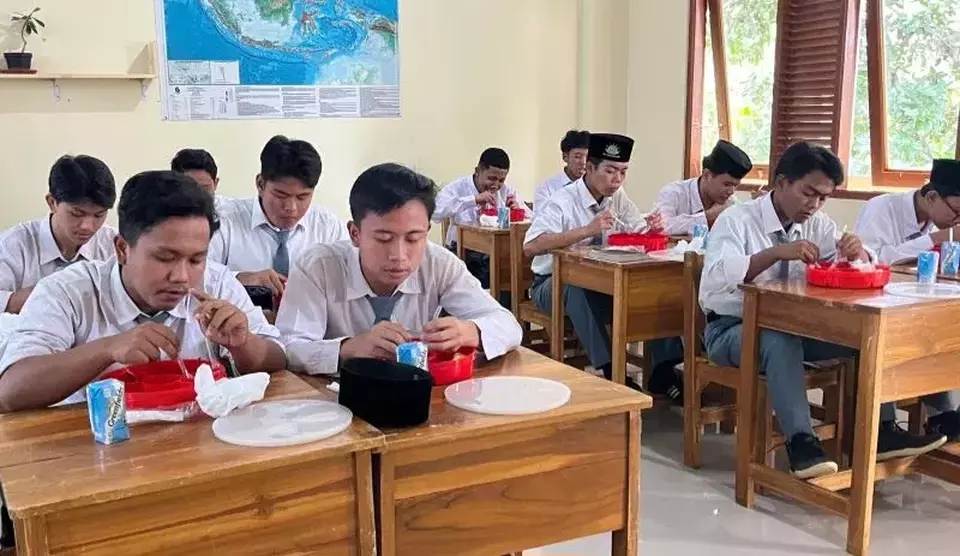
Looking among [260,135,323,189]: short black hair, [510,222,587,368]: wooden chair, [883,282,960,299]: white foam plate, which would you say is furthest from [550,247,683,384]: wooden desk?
[260,135,323,189]: short black hair

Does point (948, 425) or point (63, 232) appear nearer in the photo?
point (63, 232)

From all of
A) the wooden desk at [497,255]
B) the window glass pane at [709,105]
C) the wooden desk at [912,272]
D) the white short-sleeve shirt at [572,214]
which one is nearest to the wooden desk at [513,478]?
the wooden desk at [912,272]

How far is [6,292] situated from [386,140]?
3281 millimetres

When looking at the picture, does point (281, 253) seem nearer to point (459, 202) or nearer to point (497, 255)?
point (497, 255)

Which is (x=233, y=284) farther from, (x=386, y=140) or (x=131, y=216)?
(x=386, y=140)

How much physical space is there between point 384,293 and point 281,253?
4.72 ft

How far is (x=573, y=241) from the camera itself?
12.9ft

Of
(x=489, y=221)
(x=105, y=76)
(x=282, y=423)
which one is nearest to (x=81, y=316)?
(x=282, y=423)

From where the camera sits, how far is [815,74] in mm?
5055

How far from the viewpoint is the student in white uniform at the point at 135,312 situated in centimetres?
156

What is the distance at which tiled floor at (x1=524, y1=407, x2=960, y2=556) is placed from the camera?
2.56 metres

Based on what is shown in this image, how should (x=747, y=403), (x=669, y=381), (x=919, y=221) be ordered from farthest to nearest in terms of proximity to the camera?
(x=669, y=381), (x=919, y=221), (x=747, y=403)

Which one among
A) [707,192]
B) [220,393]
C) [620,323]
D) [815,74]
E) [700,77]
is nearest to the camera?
[220,393]

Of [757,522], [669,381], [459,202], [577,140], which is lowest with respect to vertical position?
[757,522]
